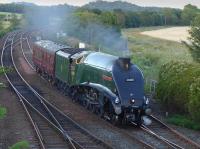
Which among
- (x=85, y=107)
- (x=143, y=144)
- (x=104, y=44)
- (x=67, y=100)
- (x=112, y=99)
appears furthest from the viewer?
(x=104, y=44)

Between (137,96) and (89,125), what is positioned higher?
(137,96)

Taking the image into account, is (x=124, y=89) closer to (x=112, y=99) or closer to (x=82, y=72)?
(x=112, y=99)

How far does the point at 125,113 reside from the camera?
21.3 metres

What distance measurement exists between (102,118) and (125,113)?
6.74 ft

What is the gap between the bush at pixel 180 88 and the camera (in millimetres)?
21562

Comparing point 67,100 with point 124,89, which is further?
point 67,100

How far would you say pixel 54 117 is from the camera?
75.0 feet

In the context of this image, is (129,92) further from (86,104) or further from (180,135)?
(86,104)

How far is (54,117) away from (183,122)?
6.08 metres

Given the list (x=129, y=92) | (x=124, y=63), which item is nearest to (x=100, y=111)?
(x=129, y=92)

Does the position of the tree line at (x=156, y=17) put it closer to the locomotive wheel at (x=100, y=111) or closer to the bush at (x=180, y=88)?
the bush at (x=180, y=88)

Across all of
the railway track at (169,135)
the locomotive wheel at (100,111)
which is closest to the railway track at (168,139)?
the railway track at (169,135)

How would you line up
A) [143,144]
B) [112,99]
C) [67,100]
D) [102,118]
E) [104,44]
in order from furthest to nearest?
[104,44] < [67,100] < [102,118] < [112,99] < [143,144]

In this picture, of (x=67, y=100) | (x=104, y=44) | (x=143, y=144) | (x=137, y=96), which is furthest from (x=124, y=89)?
(x=104, y=44)
